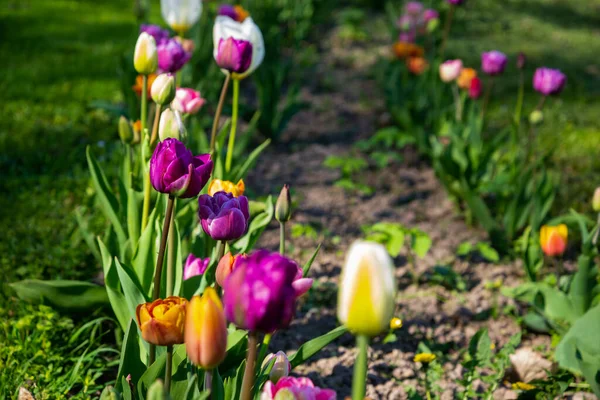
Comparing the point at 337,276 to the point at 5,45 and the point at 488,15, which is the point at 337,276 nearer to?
the point at 5,45

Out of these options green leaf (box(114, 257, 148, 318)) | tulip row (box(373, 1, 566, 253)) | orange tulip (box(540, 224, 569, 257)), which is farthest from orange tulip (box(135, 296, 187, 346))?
tulip row (box(373, 1, 566, 253))

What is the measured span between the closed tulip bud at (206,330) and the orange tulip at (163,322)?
0.18 m

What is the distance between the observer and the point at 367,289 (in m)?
0.72

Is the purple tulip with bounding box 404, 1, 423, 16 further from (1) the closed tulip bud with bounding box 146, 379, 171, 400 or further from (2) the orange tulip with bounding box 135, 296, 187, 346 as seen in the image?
(1) the closed tulip bud with bounding box 146, 379, 171, 400

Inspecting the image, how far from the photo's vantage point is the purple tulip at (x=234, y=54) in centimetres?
167

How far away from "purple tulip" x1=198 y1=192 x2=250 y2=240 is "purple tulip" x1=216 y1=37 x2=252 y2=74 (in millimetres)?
581

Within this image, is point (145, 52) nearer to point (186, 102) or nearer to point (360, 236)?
point (186, 102)

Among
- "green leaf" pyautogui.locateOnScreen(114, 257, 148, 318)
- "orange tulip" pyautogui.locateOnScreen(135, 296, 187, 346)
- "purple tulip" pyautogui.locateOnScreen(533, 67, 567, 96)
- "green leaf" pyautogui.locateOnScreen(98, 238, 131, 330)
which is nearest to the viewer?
"orange tulip" pyautogui.locateOnScreen(135, 296, 187, 346)

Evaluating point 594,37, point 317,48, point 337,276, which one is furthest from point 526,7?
point 337,276

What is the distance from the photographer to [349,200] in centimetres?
303

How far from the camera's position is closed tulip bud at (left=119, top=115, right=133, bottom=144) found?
5.92 ft

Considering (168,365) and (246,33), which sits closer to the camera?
(168,365)

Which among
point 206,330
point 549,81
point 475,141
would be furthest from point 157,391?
point 475,141

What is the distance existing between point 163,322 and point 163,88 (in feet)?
2.17
